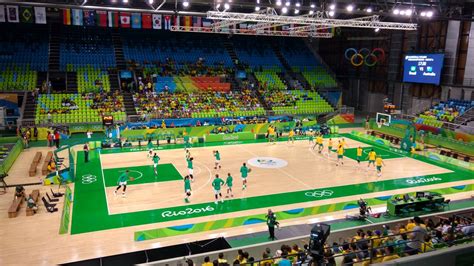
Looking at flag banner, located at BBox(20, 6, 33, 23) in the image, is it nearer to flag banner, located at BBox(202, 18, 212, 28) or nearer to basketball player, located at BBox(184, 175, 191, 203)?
flag banner, located at BBox(202, 18, 212, 28)

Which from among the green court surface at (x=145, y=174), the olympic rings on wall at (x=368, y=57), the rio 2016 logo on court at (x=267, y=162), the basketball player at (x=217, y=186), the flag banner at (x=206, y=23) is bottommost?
the green court surface at (x=145, y=174)

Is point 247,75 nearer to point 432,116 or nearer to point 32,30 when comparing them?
point 432,116

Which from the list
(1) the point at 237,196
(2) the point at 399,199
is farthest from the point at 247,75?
(2) the point at 399,199

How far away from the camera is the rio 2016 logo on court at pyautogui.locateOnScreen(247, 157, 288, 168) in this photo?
2475cm

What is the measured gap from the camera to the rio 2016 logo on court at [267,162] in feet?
81.2

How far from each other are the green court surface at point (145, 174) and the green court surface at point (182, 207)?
1.47 ft

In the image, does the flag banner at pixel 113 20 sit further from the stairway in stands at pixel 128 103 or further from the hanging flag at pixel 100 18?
the stairway in stands at pixel 128 103

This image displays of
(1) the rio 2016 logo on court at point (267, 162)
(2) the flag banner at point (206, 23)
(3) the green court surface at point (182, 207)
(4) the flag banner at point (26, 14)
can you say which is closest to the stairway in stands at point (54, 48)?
(4) the flag banner at point (26, 14)

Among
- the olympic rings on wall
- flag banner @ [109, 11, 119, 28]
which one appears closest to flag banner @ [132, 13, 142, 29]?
flag banner @ [109, 11, 119, 28]

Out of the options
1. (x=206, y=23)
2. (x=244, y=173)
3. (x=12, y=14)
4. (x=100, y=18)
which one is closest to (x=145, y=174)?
(x=244, y=173)

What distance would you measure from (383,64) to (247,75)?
16.1 m

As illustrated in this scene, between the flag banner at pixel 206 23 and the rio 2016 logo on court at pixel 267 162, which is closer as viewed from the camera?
the rio 2016 logo on court at pixel 267 162

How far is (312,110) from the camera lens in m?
41.7

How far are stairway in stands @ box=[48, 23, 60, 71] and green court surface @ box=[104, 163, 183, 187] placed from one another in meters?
22.1
